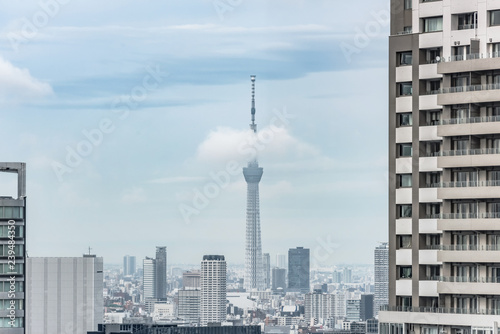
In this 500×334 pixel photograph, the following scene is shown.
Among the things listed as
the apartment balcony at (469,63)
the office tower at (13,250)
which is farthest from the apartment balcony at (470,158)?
the office tower at (13,250)

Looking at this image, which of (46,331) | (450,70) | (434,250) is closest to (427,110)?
(450,70)

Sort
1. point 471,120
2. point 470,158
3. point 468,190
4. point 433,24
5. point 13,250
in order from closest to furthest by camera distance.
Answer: point 468,190
point 470,158
point 471,120
point 433,24
point 13,250

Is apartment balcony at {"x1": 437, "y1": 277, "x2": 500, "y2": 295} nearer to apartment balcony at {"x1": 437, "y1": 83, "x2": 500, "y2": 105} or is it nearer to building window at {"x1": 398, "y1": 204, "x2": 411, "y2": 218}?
building window at {"x1": 398, "y1": 204, "x2": 411, "y2": 218}

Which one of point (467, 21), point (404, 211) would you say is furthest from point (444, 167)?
point (467, 21)

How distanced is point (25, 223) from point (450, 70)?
2317cm

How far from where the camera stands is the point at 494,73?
51344 mm

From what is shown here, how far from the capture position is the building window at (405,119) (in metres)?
54.4

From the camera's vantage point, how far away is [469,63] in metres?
51.7

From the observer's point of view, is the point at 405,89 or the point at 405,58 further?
the point at 405,58

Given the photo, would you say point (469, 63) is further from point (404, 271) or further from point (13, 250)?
point (13, 250)

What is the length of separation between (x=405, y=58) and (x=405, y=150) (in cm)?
458

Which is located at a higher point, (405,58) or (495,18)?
(495,18)

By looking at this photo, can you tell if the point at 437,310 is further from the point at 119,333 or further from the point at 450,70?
the point at 119,333

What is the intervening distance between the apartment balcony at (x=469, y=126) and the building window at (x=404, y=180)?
10.00 ft
